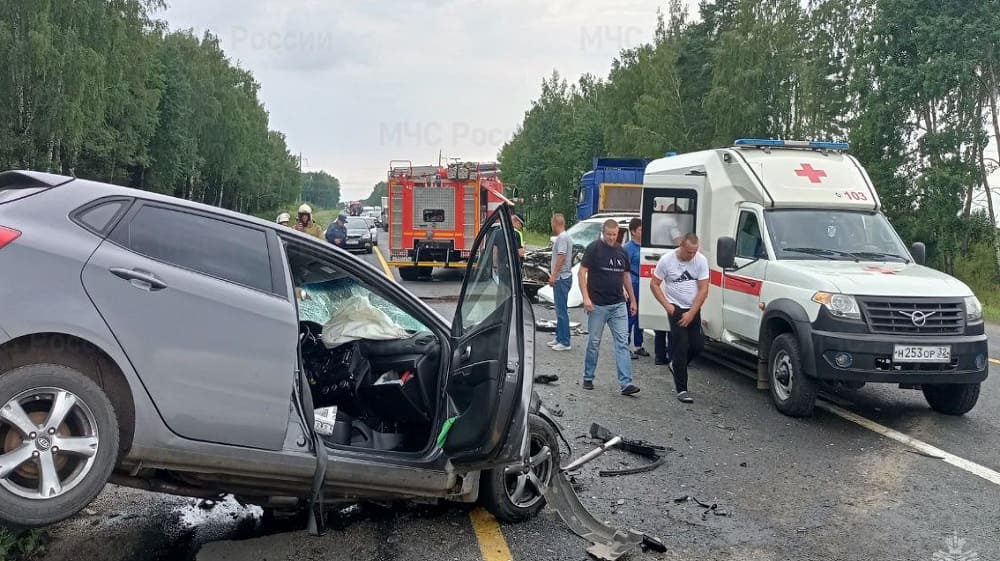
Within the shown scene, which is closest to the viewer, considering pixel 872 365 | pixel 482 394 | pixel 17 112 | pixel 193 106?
pixel 482 394

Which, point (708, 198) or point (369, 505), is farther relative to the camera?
point (708, 198)

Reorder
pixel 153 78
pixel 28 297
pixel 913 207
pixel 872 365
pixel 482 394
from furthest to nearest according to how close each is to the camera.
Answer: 1. pixel 153 78
2. pixel 913 207
3. pixel 872 365
4. pixel 482 394
5. pixel 28 297

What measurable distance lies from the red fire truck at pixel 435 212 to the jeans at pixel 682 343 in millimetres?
12089

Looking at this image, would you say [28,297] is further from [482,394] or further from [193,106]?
[193,106]

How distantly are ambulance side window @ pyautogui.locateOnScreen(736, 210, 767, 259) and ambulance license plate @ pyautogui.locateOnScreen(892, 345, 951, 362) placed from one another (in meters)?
1.67

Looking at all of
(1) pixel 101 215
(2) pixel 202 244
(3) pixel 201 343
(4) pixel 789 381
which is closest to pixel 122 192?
(1) pixel 101 215

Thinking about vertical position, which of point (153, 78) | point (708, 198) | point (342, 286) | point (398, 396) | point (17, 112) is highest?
point (153, 78)

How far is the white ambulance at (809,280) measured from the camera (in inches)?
251

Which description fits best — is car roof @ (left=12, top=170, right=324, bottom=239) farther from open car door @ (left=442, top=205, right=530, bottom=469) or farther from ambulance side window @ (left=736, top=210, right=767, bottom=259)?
ambulance side window @ (left=736, top=210, right=767, bottom=259)

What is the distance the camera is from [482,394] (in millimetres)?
3547

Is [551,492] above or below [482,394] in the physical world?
below

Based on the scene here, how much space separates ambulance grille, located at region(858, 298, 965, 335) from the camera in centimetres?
637

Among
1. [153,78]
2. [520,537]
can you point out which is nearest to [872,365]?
[520,537]

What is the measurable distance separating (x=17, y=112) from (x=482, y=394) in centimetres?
3001
